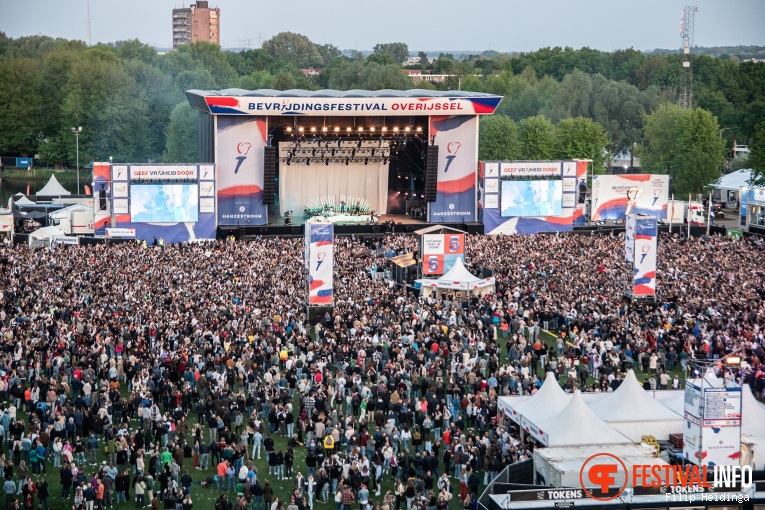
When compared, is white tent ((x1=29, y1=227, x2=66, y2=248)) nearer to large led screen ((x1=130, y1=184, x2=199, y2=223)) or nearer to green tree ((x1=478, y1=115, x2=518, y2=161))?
large led screen ((x1=130, y1=184, x2=199, y2=223))

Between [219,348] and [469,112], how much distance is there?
26.1 metres

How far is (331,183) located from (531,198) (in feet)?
30.6

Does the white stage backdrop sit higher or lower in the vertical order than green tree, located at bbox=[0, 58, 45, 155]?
lower

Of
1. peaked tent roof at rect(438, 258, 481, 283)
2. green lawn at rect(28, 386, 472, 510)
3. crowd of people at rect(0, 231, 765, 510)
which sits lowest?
green lawn at rect(28, 386, 472, 510)

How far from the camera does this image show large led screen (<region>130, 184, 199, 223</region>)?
45438 millimetres

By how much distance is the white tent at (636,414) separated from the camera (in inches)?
782

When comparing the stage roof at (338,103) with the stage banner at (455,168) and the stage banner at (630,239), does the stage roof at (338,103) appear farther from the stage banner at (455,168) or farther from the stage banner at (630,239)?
the stage banner at (630,239)

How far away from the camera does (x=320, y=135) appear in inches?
1954

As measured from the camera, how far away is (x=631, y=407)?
20.2m

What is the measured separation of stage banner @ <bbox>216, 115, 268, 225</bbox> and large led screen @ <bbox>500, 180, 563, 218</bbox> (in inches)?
408

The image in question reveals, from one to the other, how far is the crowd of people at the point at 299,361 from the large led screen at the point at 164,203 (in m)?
6.91

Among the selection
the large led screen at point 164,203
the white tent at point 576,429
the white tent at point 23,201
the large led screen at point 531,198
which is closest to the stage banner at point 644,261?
the white tent at point 576,429

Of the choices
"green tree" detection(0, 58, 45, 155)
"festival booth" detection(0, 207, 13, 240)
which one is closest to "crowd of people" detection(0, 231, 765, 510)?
"festival booth" detection(0, 207, 13, 240)

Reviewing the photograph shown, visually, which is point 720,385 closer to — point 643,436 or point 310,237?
point 643,436
